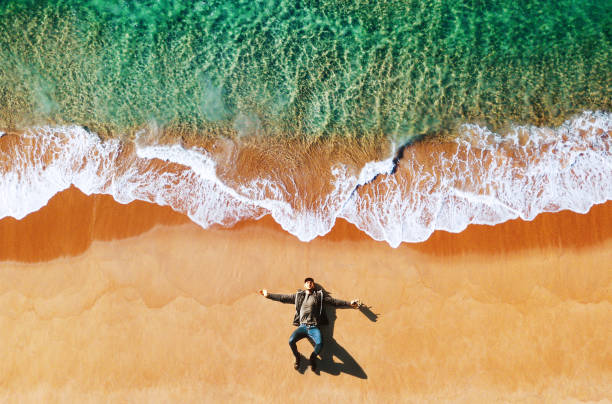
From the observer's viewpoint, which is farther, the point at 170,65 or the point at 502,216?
the point at 170,65

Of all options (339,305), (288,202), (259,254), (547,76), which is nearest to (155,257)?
(259,254)

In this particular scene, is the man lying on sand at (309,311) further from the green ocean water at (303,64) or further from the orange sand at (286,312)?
the green ocean water at (303,64)

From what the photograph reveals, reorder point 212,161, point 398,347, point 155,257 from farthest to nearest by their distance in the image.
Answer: point 212,161 → point 155,257 → point 398,347

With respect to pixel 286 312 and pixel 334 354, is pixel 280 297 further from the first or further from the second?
pixel 334 354

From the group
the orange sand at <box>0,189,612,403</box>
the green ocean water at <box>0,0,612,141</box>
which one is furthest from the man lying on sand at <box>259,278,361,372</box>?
the green ocean water at <box>0,0,612,141</box>

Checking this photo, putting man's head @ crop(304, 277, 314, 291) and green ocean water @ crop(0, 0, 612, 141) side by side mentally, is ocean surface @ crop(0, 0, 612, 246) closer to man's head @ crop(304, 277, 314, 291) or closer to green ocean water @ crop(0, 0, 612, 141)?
green ocean water @ crop(0, 0, 612, 141)

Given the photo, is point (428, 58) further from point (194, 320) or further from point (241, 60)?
point (194, 320)
